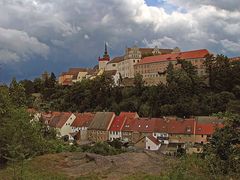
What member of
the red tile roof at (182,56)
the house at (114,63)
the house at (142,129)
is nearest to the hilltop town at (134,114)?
the red tile roof at (182,56)

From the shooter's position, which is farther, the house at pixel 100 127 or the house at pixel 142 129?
the house at pixel 100 127

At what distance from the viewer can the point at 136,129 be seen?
54062mm

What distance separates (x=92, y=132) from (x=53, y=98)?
32154mm

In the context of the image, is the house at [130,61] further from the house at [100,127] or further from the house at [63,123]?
the house at [100,127]

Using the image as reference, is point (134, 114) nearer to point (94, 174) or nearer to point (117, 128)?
point (117, 128)

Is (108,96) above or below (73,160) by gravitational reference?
above

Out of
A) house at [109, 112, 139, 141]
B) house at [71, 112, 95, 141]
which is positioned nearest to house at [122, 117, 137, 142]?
house at [109, 112, 139, 141]

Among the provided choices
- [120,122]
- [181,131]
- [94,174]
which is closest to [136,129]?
[120,122]

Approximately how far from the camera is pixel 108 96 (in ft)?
255

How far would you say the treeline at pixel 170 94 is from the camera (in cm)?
6319

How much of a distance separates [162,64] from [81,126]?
32.3 meters

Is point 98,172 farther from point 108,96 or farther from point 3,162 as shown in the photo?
point 108,96

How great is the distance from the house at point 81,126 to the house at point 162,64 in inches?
944

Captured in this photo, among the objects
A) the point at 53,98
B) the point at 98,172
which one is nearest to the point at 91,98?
the point at 53,98
